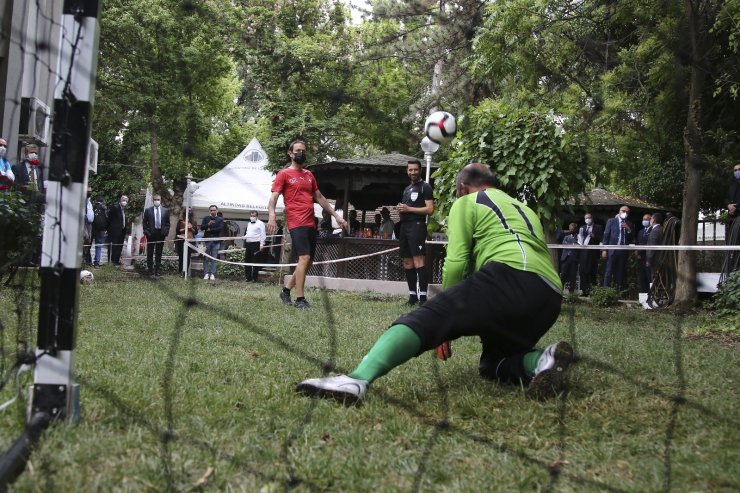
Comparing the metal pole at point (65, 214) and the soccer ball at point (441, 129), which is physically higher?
the soccer ball at point (441, 129)

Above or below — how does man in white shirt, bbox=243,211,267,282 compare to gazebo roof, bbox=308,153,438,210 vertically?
below

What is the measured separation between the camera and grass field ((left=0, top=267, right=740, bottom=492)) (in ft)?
6.83

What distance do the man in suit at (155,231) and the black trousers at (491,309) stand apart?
1014 centimetres

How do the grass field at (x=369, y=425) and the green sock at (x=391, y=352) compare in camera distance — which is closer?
the grass field at (x=369, y=425)

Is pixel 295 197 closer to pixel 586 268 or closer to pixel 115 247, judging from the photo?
pixel 586 268

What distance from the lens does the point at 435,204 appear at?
28.1ft

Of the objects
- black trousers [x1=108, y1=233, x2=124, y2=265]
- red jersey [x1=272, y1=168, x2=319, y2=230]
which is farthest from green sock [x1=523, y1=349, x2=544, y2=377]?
black trousers [x1=108, y1=233, x2=124, y2=265]

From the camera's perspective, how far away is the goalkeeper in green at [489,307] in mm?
2969

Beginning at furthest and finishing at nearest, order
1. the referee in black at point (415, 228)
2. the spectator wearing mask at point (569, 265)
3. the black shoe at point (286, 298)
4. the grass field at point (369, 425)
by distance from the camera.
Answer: the spectator wearing mask at point (569, 265), the referee in black at point (415, 228), the black shoe at point (286, 298), the grass field at point (369, 425)

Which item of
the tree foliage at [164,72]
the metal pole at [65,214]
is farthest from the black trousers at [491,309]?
the tree foliage at [164,72]

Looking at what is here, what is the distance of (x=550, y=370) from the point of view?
3.05 metres

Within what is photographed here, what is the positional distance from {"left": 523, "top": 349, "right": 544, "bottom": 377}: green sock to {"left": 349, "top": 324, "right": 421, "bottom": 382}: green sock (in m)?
0.62

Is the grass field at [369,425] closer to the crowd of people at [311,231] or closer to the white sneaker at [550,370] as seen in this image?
the white sneaker at [550,370]

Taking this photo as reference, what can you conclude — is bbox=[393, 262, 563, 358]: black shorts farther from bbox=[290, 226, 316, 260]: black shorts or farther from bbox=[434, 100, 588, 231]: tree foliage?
bbox=[434, 100, 588, 231]: tree foliage
